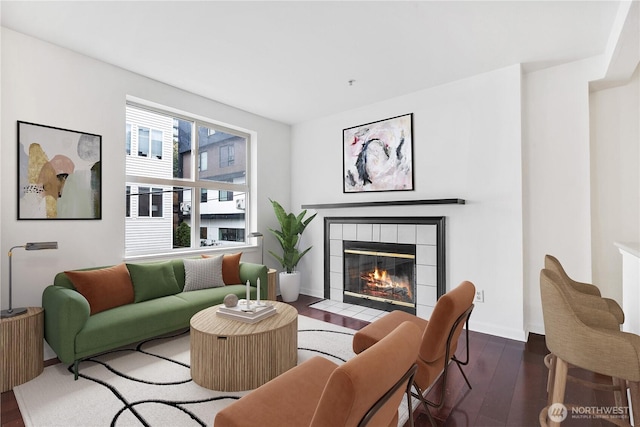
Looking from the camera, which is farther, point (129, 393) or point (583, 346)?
point (129, 393)

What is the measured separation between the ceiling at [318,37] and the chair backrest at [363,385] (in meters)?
2.41

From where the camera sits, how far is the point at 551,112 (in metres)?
3.37

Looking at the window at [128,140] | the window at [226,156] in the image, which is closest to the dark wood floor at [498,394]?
the window at [128,140]

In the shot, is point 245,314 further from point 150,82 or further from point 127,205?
point 150,82

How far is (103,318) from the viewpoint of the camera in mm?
2664

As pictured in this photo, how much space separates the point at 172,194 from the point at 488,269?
388cm

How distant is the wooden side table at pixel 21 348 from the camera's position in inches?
90.4

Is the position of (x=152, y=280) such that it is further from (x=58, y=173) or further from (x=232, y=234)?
(x=232, y=234)

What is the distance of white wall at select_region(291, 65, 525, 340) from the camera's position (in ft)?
11.0

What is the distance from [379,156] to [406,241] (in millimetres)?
1201

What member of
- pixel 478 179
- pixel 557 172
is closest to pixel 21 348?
pixel 478 179

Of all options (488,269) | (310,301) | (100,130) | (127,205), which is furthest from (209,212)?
(488,269)

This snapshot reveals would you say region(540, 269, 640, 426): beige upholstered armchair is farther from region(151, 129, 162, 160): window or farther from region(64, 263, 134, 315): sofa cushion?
region(151, 129, 162, 160): window

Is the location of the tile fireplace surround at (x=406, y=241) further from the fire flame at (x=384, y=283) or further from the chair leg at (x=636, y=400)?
the chair leg at (x=636, y=400)
